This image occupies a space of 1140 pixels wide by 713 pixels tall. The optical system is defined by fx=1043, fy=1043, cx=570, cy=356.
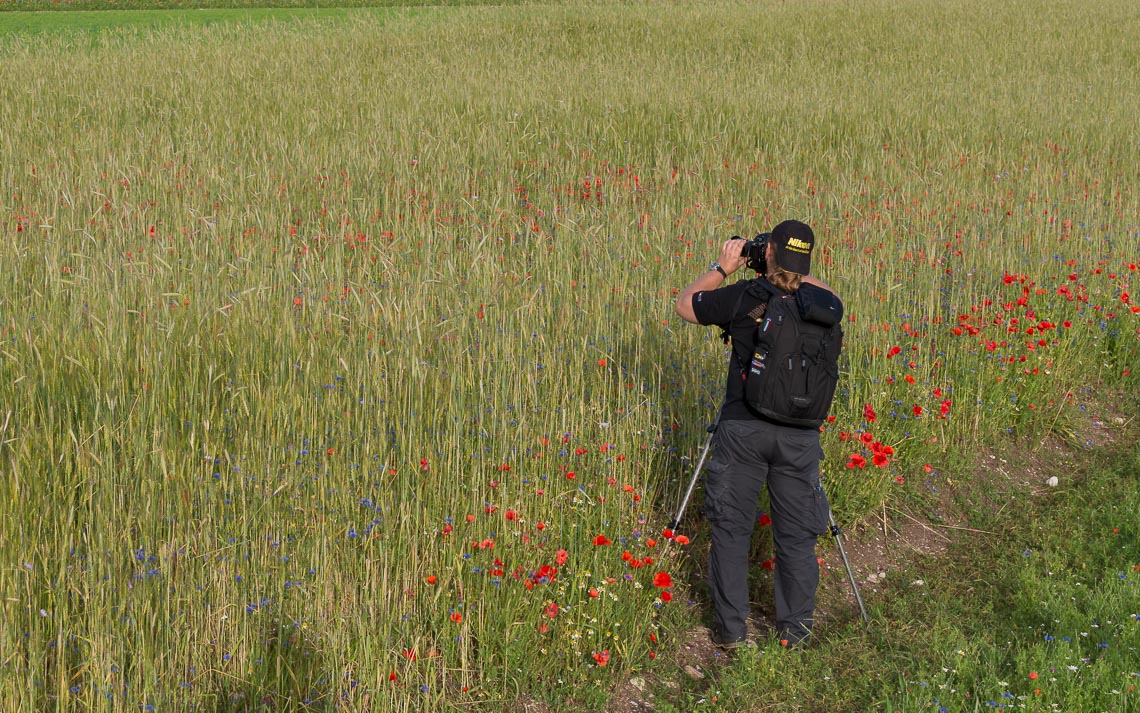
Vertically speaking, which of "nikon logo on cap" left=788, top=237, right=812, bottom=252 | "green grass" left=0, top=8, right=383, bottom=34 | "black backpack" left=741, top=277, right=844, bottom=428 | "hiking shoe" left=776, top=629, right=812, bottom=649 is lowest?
"hiking shoe" left=776, top=629, right=812, bottom=649

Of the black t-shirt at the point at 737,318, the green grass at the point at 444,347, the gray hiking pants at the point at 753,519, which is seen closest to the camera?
the green grass at the point at 444,347

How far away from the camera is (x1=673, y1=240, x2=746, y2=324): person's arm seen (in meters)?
4.63

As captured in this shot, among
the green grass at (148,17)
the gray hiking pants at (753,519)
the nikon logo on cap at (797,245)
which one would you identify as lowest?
the gray hiking pants at (753,519)

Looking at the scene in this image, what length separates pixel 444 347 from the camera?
17.5 ft

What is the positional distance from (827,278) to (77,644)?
511 centimetres

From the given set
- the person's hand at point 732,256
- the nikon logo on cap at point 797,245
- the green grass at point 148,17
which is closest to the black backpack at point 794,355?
the nikon logo on cap at point 797,245

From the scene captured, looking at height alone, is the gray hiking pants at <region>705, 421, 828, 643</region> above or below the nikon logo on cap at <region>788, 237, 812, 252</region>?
below

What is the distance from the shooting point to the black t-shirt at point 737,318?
14.8 feet

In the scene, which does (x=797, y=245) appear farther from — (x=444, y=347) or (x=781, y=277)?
(x=444, y=347)

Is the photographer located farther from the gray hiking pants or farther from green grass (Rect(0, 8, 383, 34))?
green grass (Rect(0, 8, 383, 34))

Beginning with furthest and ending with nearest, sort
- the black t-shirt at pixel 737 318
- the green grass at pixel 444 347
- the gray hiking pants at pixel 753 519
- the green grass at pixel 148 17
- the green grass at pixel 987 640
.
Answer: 1. the green grass at pixel 148 17
2. the gray hiking pants at pixel 753 519
3. the black t-shirt at pixel 737 318
4. the green grass at pixel 987 640
5. the green grass at pixel 444 347

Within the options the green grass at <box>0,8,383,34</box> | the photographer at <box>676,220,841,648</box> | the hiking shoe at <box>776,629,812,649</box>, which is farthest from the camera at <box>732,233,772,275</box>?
the green grass at <box>0,8,383,34</box>

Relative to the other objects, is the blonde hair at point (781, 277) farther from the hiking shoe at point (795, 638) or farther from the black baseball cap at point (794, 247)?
the hiking shoe at point (795, 638)

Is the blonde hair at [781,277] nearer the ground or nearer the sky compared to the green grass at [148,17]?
nearer the ground
